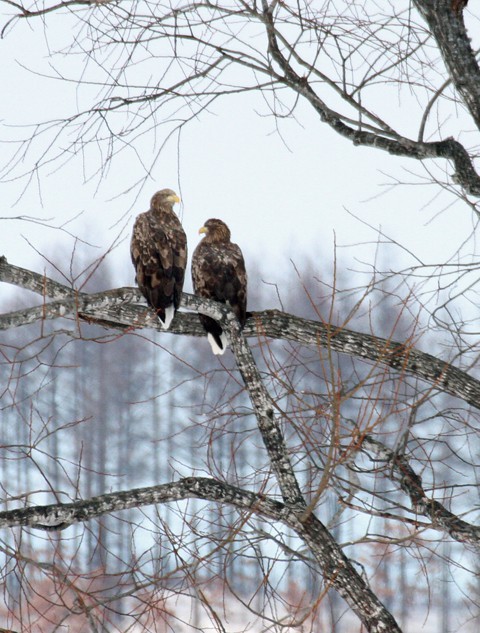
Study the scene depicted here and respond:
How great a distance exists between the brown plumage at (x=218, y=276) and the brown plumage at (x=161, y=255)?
0.97 feet

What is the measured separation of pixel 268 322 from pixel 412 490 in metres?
1.16

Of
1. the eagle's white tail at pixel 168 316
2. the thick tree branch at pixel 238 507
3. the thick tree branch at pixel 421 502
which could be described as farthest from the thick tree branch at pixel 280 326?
the thick tree branch at pixel 238 507

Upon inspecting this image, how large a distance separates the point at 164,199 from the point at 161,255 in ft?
1.90

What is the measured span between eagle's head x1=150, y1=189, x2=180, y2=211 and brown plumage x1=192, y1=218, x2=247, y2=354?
0.34m

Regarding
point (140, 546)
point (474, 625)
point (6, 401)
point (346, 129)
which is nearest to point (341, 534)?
point (474, 625)

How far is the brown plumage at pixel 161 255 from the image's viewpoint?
4.30 m

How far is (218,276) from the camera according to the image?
4.89 m

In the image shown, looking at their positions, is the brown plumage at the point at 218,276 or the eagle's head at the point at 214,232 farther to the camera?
the eagle's head at the point at 214,232

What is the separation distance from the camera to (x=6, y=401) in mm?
16188

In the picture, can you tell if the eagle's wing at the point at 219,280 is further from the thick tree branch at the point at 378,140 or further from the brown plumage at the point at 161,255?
the thick tree branch at the point at 378,140

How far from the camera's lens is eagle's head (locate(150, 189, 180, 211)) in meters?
4.95

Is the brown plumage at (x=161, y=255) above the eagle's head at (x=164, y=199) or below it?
below

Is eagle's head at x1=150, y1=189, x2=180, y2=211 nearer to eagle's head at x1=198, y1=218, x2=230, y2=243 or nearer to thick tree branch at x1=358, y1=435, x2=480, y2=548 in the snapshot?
eagle's head at x1=198, y1=218, x2=230, y2=243

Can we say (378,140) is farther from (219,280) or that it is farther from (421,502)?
(421,502)
